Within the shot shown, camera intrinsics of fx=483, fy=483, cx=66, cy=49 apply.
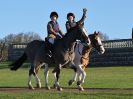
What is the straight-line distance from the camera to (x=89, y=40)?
19.0 meters

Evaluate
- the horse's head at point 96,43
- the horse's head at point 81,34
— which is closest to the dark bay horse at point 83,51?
the horse's head at point 96,43

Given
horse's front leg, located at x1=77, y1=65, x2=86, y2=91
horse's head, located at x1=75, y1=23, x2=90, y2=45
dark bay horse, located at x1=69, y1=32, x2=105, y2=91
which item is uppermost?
horse's head, located at x1=75, y1=23, x2=90, y2=45

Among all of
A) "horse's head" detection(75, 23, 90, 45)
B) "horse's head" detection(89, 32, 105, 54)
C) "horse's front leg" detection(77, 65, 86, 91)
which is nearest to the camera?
"horse's head" detection(75, 23, 90, 45)

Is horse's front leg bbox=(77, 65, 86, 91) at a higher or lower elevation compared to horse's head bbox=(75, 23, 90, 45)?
lower

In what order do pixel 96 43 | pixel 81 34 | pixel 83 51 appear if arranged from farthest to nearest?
pixel 83 51, pixel 96 43, pixel 81 34

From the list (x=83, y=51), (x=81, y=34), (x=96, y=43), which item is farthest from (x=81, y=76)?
(x=81, y=34)

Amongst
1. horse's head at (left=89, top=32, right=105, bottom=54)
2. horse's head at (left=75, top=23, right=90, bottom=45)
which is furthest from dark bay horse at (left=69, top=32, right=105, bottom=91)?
horse's head at (left=75, top=23, right=90, bottom=45)

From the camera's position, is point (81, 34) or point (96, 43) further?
point (96, 43)

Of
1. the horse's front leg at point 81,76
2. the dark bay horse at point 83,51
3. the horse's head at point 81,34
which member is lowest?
the horse's front leg at point 81,76

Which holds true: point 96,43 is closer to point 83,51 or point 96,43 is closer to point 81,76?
point 83,51

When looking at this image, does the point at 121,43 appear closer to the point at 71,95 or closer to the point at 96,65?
the point at 96,65

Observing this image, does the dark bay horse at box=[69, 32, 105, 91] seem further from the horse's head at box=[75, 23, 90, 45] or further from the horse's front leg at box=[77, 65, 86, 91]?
the horse's head at box=[75, 23, 90, 45]

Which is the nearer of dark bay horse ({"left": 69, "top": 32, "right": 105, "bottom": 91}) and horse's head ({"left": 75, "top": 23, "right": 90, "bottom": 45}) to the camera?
horse's head ({"left": 75, "top": 23, "right": 90, "bottom": 45})

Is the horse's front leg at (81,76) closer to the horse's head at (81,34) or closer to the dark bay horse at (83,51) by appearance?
the dark bay horse at (83,51)
